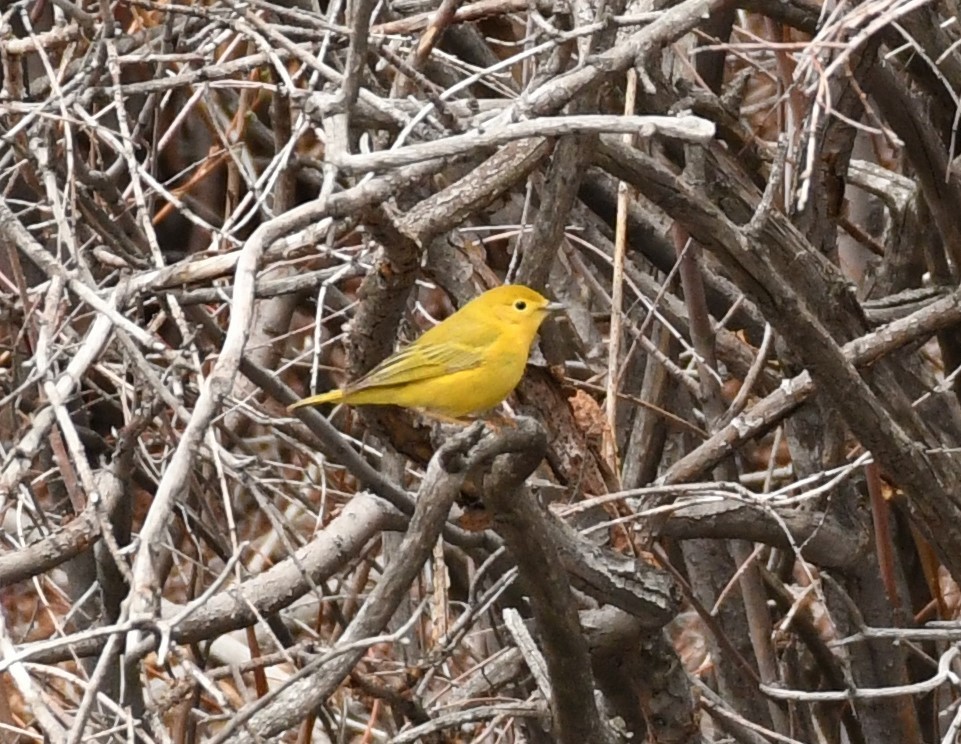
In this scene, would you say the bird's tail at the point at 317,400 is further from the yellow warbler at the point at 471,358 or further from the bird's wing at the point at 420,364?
the bird's wing at the point at 420,364

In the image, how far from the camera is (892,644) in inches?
183

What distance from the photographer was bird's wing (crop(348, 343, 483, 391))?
11.2 ft

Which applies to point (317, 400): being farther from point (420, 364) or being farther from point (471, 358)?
point (471, 358)

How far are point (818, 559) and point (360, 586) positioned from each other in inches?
63.8

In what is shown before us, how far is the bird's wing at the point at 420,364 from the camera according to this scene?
11.2 feet

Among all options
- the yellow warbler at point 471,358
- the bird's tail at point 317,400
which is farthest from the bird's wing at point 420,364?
the bird's tail at point 317,400

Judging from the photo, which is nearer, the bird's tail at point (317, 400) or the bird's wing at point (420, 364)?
the bird's wing at point (420, 364)

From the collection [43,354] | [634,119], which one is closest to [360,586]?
[43,354]

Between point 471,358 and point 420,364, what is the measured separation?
0.20 meters

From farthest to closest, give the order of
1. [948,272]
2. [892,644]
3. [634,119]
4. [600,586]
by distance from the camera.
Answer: [948,272] → [892,644] → [600,586] → [634,119]

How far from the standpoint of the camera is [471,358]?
3.98m

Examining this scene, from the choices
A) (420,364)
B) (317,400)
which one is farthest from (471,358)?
(317,400)

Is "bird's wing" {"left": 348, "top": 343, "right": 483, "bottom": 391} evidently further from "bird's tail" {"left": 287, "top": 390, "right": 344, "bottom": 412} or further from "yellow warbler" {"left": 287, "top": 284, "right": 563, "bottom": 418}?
"bird's tail" {"left": 287, "top": 390, "right": 344, "bottom": 412}

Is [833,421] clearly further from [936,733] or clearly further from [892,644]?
[936,733]
